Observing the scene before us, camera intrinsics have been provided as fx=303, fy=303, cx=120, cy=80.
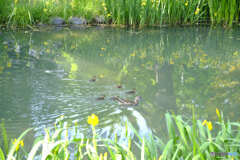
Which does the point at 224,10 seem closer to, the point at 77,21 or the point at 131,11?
the point at 131,11

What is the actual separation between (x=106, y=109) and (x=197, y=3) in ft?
22.3

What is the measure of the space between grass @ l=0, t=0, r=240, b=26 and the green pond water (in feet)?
2.64

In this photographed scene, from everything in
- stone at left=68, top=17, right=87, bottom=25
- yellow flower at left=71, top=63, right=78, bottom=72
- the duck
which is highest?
stone at left=68, top=17, right=87, bottom=25

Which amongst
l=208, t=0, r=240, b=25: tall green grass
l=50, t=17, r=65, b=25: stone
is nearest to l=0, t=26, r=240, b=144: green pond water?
l=208, t=0, r=240, b=25: tall green grass

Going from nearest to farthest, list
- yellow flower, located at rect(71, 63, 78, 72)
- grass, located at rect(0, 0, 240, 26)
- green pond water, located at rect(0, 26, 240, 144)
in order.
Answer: green pond water, located at rect(0, 26, 240, 144) → yellow flower, located at rect(71, 63, 78, 72) → grass, located at rect(0, 0, 240, 26)

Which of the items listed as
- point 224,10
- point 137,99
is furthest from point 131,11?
point 137,99

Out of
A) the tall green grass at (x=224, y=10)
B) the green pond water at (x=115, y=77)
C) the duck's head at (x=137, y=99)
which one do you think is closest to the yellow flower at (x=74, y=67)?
the green pond water at (x=115, y=77)

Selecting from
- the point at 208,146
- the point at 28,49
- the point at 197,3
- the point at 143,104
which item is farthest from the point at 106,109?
the point at 197,3

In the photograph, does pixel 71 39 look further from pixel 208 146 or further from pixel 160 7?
pixel 208 146

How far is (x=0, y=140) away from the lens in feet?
9.69

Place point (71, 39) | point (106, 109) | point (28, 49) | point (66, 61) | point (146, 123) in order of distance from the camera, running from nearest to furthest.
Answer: point (146, 123) < point (106, 109) < point (66, 61) < point (28, 49) < point (71, 39)

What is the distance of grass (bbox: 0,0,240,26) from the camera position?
875cm

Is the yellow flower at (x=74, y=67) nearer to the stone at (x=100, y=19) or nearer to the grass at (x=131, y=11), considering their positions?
the grass at (x=131, y=11)

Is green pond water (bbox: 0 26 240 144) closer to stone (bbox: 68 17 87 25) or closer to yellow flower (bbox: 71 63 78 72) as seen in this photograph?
yellow flower (bbox: 71 63 78 72)
